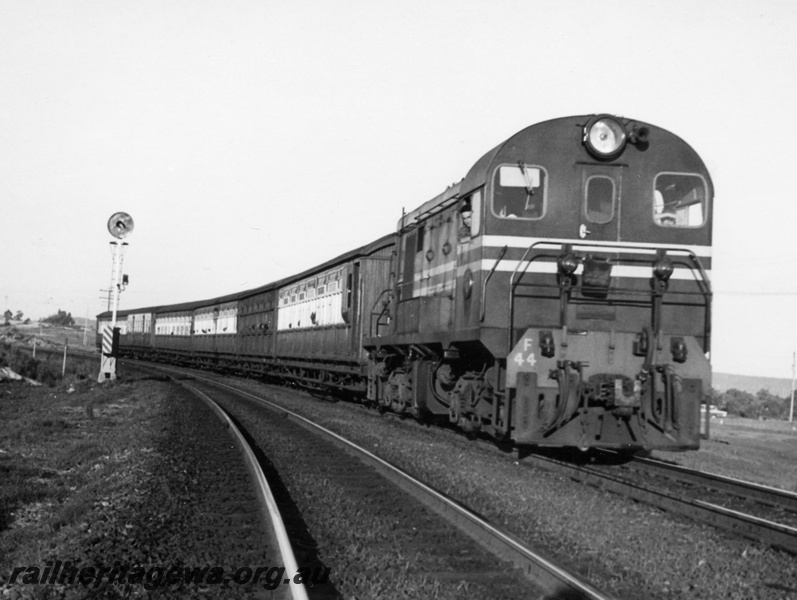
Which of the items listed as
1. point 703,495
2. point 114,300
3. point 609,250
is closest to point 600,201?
point 609,250

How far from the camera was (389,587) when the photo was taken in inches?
199

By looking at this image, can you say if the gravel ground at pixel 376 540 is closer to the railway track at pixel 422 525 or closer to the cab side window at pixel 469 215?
the railway track at pixel 422 525

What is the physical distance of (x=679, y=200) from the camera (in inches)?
396

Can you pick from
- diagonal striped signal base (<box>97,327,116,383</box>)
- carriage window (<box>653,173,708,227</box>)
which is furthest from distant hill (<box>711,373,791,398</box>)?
carriage window (<box>653,173,708,227</box>)

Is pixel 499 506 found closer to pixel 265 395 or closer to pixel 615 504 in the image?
pixel 615 504

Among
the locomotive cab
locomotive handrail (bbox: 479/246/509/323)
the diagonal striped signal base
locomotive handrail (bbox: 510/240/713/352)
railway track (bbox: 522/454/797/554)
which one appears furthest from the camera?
the diagonal striped signal base

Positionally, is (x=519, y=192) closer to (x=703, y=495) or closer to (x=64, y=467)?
(x=703, y=495)

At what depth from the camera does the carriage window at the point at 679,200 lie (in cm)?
992

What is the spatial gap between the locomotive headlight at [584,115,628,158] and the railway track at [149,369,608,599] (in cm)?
452

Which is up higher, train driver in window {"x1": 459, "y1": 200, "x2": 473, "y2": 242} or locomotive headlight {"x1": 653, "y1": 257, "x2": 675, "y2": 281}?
train driver in window {"x1": 459, "y1": 200, "x2": 473, "y2": 242}

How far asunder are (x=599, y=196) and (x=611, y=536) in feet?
15.4

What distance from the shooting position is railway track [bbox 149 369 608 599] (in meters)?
5.18

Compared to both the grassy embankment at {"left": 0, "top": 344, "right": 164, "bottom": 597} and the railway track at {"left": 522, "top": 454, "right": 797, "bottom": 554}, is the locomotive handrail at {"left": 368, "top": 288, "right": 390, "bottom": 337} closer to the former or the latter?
the grassy embankment at {"left": 0, "top": 344, "right": 164, "bottom": 597}

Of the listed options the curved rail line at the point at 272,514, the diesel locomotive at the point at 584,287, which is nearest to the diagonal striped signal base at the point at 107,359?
the curved rail line at the point at 272,514
